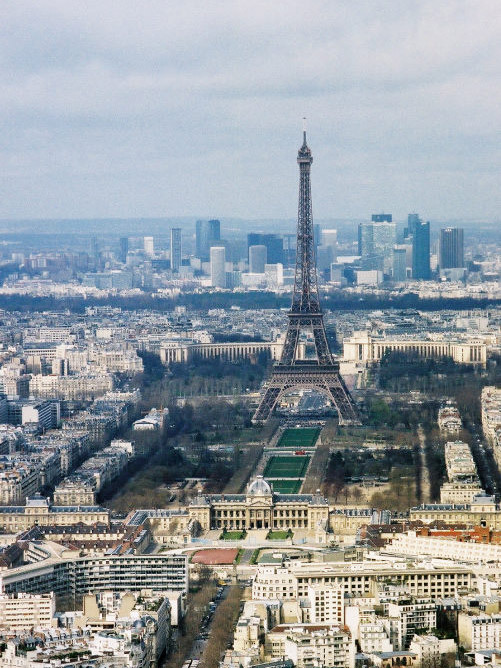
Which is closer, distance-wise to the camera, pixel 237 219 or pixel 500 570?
pixel 500 570

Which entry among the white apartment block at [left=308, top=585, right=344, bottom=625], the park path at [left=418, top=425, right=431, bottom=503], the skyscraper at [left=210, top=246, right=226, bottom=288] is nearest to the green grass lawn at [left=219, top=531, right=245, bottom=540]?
the park path at [left=418, top=425, right=431, bottom=503]

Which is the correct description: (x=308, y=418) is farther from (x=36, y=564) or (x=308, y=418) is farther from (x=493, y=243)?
A: (x=493, y=243)

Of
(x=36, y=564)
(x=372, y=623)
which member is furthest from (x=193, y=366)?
(x=372, y=623)

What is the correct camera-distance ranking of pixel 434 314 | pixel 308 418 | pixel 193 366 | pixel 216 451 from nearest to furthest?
1. pixel 216 451
2. pixel 308 418
3. pixel 193 366
4. pixel 434 314

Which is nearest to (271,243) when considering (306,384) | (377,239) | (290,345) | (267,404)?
(377,239)

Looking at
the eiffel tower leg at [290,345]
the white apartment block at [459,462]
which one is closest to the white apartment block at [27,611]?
the white apartment block at [459,462]

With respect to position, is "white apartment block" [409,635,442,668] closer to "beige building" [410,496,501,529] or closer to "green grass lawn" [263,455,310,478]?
"beige building" [410,496,501,529]

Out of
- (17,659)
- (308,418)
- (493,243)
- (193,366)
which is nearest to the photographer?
(17,659)
